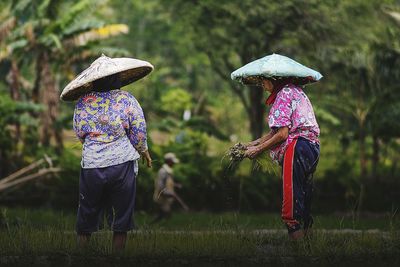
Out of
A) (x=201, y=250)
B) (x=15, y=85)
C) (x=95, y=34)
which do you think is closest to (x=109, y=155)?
(x=201, y=250)

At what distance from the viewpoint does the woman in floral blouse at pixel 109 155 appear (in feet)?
22.2

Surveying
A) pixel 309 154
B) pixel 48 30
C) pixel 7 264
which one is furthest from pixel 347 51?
pixel 7 264

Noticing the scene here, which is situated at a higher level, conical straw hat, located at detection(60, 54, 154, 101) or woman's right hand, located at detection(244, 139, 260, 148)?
conical straw hat, located at detection(60, 54, 154, 101)

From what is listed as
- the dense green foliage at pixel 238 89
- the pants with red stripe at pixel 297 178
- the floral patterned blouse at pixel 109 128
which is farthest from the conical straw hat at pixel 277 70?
the dense green foliage at pixel 238 89

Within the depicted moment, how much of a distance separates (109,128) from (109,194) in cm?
59

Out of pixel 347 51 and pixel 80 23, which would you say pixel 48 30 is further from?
pixel 347 51

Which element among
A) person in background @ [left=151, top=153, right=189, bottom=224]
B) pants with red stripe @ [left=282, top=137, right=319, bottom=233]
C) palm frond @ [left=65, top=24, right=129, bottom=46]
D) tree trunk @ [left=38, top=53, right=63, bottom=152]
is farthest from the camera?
palm frond @ [left=65, top=24, right=129, bottom=46]

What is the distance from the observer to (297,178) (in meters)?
7.17

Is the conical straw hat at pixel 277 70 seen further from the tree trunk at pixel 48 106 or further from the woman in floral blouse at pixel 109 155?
the tree trunk at pixel 48 106

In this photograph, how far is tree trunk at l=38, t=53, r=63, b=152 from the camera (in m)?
20.7

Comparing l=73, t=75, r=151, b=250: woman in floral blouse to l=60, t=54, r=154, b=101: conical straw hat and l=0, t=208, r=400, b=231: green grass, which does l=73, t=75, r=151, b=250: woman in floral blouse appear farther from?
l=0, t=208, r=400, b=231: green grass

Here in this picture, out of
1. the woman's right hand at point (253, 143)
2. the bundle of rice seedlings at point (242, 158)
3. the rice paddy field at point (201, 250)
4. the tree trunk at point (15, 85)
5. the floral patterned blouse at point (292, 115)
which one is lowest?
the rice paddy field at point (201, 250)

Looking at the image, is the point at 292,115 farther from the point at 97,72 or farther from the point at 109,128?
the point at 97,72

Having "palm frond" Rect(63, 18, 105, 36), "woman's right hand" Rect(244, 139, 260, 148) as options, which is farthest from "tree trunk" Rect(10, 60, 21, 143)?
"woman's right hand" Rect(244, 139, 260, 148)
